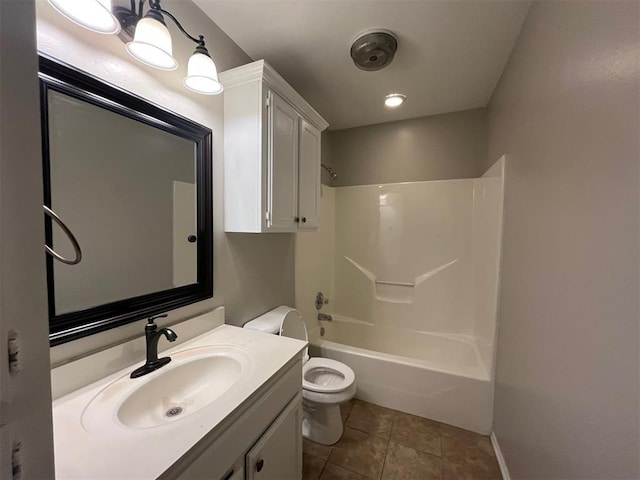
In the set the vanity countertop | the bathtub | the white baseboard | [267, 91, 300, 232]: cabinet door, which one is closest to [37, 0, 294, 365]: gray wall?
the vanity countertop

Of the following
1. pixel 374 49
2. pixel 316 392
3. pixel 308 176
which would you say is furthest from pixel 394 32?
pixel 316 392

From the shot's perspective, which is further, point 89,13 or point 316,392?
point 316,392

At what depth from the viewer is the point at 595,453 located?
726 mm

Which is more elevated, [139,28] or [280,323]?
[139,28]

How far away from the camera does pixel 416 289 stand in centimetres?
256

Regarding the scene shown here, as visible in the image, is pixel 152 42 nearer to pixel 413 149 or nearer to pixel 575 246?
pixel 575 246

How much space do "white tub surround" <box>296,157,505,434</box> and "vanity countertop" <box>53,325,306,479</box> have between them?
4.66 ft

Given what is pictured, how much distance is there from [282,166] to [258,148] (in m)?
0.19

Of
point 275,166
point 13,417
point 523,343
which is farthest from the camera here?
point 275,166


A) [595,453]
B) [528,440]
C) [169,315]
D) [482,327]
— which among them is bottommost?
[528,440]

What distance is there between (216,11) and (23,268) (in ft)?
5.00

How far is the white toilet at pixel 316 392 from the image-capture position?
1572 millimetres

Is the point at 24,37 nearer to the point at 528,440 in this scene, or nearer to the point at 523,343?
the point at 523,343

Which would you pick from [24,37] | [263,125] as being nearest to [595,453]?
→ [24,37]
